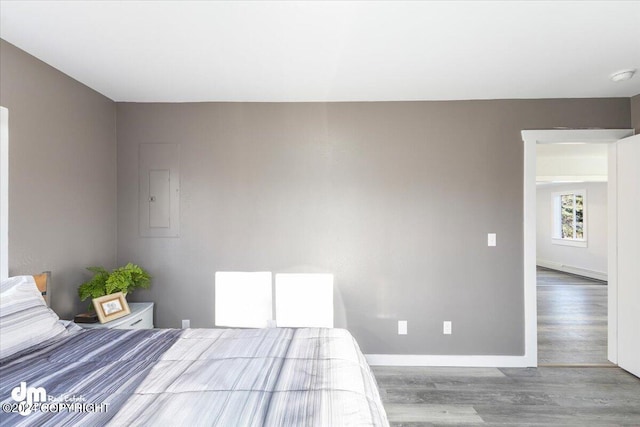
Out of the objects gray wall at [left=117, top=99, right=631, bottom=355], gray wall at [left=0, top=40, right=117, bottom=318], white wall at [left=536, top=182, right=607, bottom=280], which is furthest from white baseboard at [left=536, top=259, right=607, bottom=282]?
gray wall at [left=0, top=40, right=117, bottom=318]

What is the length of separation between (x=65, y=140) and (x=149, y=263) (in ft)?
4.20

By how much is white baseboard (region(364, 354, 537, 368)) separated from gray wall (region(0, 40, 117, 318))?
2.72m

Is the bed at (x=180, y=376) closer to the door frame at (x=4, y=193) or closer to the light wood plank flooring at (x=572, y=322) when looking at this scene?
the door frame at (x=4, y=193)

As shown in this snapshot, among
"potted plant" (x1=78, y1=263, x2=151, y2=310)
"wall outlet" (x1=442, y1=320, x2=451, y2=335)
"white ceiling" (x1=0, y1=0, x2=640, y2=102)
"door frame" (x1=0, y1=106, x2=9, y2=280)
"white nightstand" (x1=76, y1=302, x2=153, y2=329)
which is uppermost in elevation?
"white ceiling" (x1=0, y1=0, x2=640, y2=102)

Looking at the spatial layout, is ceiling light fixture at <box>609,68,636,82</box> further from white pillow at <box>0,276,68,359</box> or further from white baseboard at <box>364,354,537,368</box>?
white pillow at <box>0,276,68,359</box>

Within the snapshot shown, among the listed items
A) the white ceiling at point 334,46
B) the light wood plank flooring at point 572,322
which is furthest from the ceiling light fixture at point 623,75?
the light wood plank flooring at point 572,322

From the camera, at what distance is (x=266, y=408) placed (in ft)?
3.67

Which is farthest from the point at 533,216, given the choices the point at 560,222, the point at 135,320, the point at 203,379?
the point at 560,222

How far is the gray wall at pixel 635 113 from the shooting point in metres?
2.92

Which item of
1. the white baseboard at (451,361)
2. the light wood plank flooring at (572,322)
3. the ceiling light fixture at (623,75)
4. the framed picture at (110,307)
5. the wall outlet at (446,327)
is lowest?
the light wood plank flooring at (572,322)

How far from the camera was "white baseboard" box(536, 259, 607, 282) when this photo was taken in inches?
276

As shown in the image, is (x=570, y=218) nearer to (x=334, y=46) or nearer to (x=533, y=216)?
(x=533, y=216)

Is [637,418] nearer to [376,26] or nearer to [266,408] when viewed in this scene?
[266,408]

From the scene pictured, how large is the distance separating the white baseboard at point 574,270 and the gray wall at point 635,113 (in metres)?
5.41
